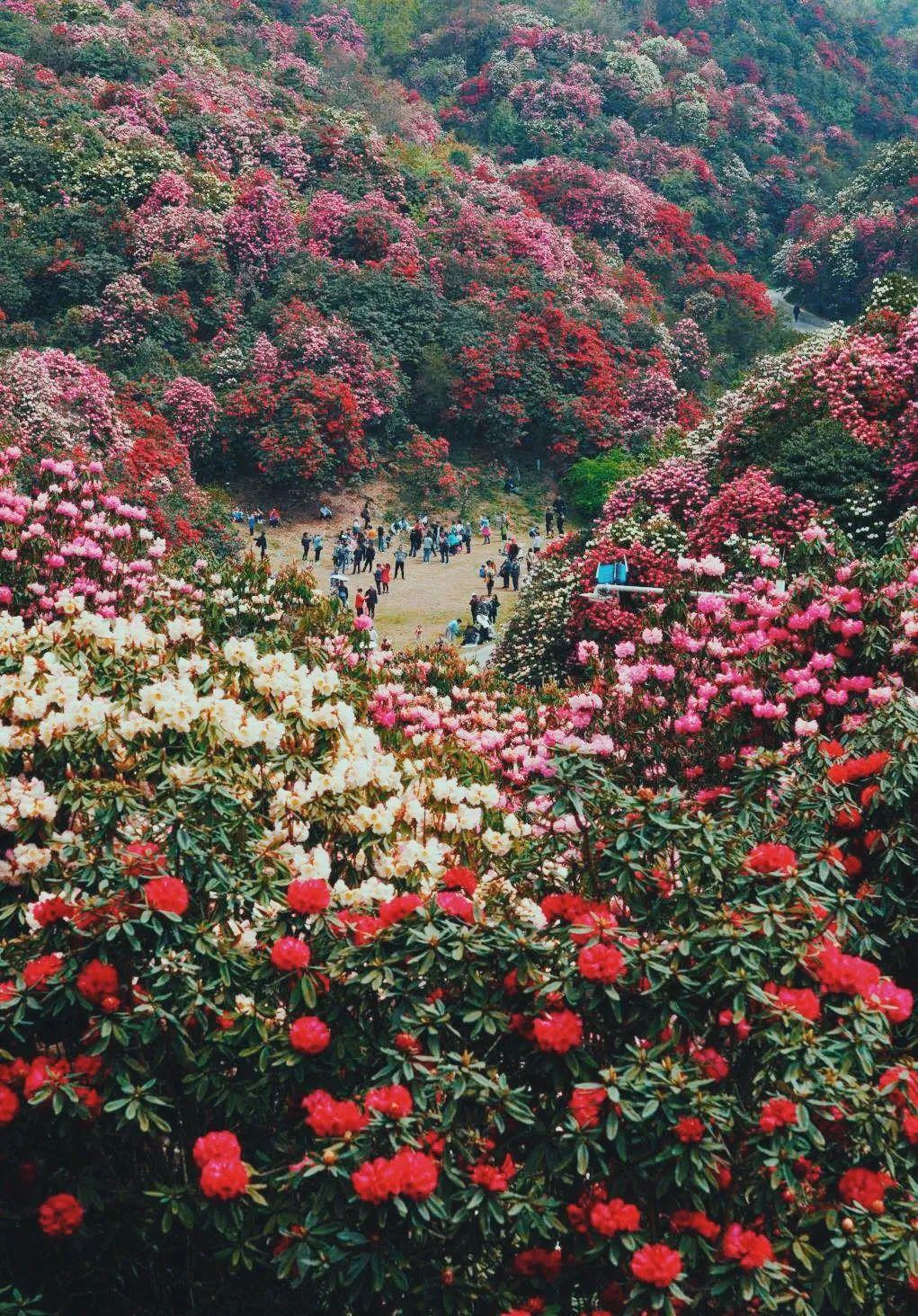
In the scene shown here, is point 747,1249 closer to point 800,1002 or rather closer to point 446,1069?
point 800,1002

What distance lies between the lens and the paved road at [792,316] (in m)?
58.2

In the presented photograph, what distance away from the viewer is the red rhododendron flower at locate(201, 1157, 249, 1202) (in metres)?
4.76

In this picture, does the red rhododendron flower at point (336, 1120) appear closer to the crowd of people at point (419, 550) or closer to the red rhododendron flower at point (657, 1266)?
the red rhododendron flower at point (657, 1266)

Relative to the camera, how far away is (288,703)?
7.21m

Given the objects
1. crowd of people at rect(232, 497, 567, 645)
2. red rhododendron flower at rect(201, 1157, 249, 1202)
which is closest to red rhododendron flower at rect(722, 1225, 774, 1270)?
red rhododendron flower at rect(201, 1157, 249, 1202)

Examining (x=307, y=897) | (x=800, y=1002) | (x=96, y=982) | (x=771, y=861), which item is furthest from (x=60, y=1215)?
(x=771, y=861)

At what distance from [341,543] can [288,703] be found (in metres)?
26.1

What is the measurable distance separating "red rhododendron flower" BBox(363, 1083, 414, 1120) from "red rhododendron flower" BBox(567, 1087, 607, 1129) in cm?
63

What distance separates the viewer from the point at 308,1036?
5109mm

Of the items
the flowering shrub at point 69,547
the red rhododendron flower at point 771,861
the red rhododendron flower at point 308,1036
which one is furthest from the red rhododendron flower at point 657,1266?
the flowering shrub at point 69,547

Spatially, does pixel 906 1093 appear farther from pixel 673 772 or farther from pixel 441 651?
pixel 441 651

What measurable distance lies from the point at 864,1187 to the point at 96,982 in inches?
122

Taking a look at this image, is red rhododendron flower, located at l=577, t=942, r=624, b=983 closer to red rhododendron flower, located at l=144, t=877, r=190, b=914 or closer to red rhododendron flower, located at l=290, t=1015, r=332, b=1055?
red rhododendron flower, located at l=290, t=1015, r=332, b=1055

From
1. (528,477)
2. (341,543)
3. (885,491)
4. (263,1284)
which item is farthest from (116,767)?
(528,477)
